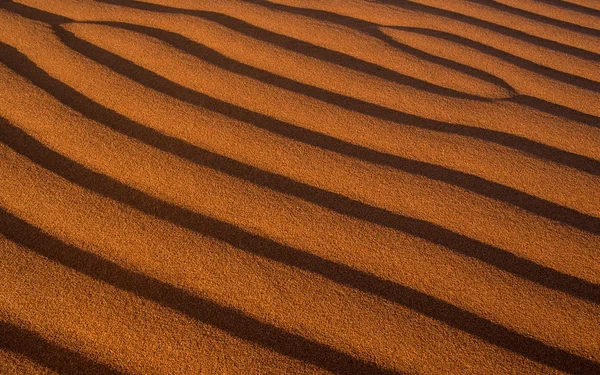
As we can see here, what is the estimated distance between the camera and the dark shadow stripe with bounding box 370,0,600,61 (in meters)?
2.07

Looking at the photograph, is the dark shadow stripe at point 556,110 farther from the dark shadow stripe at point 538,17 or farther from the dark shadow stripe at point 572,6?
the dark shadow stripe at point 572,6

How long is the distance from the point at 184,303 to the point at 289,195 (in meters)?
0.38

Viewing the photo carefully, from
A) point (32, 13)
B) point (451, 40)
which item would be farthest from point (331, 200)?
point (32, 13)

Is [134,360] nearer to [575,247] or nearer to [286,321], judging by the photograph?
[286,321]

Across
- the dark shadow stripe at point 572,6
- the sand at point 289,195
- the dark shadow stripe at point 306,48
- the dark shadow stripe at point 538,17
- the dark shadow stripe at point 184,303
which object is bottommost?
the dark shadow stripe at point 184,303

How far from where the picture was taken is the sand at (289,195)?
1090mm

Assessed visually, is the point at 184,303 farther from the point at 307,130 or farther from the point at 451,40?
the point at 451,40

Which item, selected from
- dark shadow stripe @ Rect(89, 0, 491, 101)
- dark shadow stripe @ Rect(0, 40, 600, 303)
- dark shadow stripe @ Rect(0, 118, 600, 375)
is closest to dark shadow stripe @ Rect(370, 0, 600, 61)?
dark shadow stripe @ Rect(89, 0, 491, 101)

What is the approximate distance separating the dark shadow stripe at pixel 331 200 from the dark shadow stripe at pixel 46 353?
1.79 ft

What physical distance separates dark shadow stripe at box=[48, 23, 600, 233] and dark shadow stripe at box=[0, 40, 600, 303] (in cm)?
17

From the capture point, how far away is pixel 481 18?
7.27ft

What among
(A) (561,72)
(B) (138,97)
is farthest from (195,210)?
(A) (561,72)

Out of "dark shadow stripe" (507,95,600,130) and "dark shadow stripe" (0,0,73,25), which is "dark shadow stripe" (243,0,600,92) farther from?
"dark shadow stripe" (0,0,73,25)

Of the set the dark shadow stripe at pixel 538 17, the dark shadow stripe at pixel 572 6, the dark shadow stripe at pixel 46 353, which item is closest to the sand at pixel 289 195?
the dark shadow stripe at pixel 46 353
